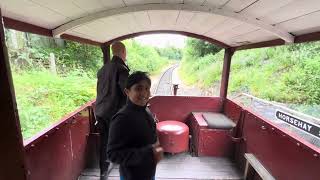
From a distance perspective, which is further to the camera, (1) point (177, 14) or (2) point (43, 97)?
(2) point (43, 97)

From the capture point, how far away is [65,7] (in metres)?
1.98

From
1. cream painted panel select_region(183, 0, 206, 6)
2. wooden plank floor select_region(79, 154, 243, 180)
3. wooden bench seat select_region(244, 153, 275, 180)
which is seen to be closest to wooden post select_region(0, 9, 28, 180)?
cream painted panel select_region(183, 0, 206, 6)

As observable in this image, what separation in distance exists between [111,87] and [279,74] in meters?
11.7

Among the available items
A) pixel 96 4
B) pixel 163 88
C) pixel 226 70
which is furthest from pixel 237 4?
pixel 163 88

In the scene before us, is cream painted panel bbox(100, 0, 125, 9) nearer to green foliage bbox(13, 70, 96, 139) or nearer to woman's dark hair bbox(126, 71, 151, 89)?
woman's dark hair bbox(126, 71, 151, 89)

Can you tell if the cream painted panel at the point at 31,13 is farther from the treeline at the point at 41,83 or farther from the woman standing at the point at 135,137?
the treeline at the point at 41,83

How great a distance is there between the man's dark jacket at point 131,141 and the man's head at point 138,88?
1.5 inches

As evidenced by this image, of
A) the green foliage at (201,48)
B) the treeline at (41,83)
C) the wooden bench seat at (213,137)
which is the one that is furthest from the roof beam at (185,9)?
the green foliage at (201,48)

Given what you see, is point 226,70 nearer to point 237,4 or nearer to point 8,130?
point 237,4

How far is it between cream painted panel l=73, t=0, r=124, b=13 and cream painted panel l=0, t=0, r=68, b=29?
276mm

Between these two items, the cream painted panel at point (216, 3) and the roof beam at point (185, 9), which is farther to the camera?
the roof beam at point (185, 9)

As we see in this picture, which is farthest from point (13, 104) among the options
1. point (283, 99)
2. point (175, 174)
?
point (283, 99)

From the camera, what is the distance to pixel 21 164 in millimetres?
1062

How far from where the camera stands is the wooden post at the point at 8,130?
3.03ft
